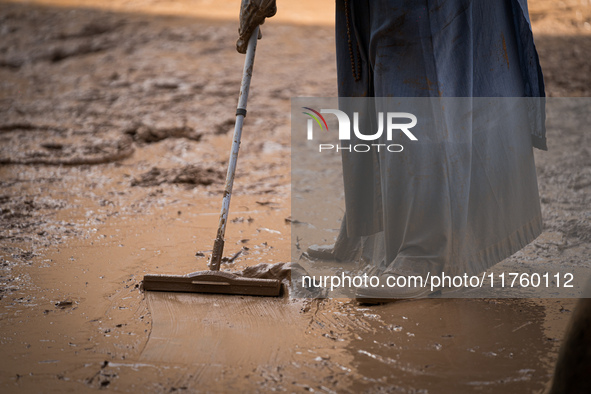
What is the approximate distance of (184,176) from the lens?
402 cm

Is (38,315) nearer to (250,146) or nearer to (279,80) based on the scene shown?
(250,146)

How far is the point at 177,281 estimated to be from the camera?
2143 millimetres

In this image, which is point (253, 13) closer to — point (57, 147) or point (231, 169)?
point (231, 169)

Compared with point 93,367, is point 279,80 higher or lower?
higher

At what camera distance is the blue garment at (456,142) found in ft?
6.86

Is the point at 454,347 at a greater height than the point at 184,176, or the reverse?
the point at 184,176

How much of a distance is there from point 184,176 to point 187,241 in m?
1.28

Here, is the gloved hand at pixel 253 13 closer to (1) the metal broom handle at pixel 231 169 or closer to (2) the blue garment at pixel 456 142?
(1) the metal broom handle at pixel 231 169

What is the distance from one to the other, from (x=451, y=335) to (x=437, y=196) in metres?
0.54

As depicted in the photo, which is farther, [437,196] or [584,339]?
[437,196]

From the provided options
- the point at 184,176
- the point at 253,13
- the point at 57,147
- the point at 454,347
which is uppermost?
the point at 253,13

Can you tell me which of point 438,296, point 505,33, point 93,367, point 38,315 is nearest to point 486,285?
point 438,296
